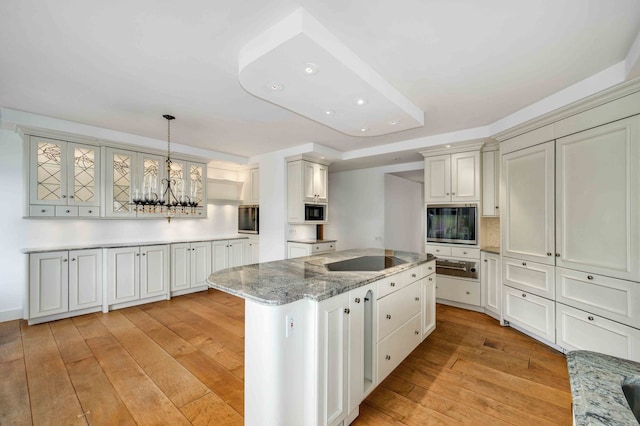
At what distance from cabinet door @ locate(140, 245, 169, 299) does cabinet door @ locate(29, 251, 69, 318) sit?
0.84 meters

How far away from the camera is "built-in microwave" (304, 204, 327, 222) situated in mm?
4751

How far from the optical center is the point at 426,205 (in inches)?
168

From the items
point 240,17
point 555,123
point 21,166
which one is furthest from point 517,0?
point 21,166

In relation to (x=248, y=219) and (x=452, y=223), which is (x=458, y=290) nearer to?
(x=452, y=223)

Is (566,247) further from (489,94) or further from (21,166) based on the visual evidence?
(21,166)

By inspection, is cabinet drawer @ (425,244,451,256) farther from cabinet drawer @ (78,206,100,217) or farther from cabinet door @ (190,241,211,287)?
cabinet drawer @ (78,206,100,217)

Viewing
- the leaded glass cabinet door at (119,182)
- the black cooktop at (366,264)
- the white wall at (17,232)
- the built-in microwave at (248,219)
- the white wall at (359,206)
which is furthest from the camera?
the white wall at (359,206)

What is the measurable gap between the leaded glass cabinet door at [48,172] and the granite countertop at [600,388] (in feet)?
16.2

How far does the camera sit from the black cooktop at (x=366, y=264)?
2.33 metres

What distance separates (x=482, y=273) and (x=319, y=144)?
3050 millimetres

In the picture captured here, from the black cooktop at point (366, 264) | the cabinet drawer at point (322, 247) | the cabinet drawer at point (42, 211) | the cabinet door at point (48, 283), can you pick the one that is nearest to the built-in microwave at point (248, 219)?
Result: the cabinet drawer at point (322, 247)

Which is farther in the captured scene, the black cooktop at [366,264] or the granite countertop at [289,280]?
the black cooktop at [366,264]

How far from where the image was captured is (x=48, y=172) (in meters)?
3.48

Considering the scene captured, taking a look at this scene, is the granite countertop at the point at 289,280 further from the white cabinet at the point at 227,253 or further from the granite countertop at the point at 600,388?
the white cabinet at the point at 227,253
